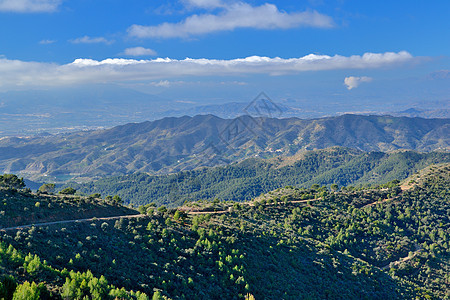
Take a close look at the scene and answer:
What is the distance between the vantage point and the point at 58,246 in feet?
136

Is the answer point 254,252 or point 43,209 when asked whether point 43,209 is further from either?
point 254,252

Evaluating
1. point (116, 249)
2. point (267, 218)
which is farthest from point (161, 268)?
point (267, 218)

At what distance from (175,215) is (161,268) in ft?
66.8

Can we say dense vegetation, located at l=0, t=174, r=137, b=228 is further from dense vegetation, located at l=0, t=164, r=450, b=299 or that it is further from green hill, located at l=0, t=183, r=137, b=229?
dense vegetation, located at l=0, t=164, r=450, b=299

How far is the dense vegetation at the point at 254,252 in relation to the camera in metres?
37.4

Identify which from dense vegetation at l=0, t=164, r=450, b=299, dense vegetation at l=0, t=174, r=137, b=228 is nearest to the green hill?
dense vegetation at l=0, t=174, r=137, b=228

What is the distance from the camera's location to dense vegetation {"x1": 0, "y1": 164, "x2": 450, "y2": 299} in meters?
37.4

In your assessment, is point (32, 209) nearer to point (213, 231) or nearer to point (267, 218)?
point (213, 231)

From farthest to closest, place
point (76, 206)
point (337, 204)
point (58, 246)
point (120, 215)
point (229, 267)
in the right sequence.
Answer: point (337, 204)
point (120, 215)
point (76, 206)
point (229, 267)
point (58, 246)

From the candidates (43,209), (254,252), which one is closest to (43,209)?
(43,209)

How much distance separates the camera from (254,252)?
197ft

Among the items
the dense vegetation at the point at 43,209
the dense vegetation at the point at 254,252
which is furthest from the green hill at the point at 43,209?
the dense vegetation at the point at 254,252

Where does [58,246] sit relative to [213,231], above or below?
above

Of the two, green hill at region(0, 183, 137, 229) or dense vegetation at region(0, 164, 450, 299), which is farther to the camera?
green hill at region(0, 183, 137, 229)
